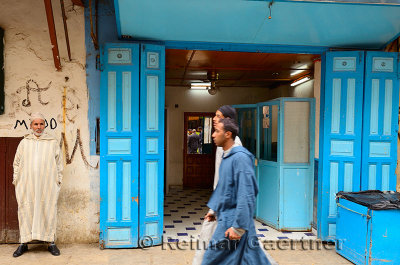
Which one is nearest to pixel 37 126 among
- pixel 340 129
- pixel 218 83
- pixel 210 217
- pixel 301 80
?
pixel 210 217

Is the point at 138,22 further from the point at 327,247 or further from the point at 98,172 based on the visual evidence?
the point at 327,247

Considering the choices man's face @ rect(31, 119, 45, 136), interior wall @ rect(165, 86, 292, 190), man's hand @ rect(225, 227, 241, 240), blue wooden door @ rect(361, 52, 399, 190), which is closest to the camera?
man's hand @ rect(225, 227, 241, 240)

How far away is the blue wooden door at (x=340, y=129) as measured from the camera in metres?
4.72

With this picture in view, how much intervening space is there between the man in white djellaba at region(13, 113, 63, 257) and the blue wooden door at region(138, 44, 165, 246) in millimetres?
1149

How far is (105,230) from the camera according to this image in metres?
4.48

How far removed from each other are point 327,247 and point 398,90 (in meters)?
2.40

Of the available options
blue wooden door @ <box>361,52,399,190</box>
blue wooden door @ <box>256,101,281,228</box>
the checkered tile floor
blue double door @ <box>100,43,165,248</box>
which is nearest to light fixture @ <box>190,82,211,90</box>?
the checkered tile floor

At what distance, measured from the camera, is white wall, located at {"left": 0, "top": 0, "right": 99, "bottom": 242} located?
15.0 ft

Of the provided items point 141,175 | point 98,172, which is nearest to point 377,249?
point 141,175

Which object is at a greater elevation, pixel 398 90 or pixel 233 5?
pixel 233 5

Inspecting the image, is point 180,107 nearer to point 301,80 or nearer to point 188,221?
point 301,80

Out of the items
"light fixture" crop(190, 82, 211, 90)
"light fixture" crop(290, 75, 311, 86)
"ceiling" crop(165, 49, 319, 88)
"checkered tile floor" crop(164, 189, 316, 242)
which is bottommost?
"checkered tile floor" crop(164, 189, 316, 242)

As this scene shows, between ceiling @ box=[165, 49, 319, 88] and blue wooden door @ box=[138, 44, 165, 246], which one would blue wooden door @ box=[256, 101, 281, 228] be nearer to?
ceiling @ box=[165, 49, 319, 88]

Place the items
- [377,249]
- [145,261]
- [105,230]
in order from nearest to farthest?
[377,249] < [145,261] < [105,230]
